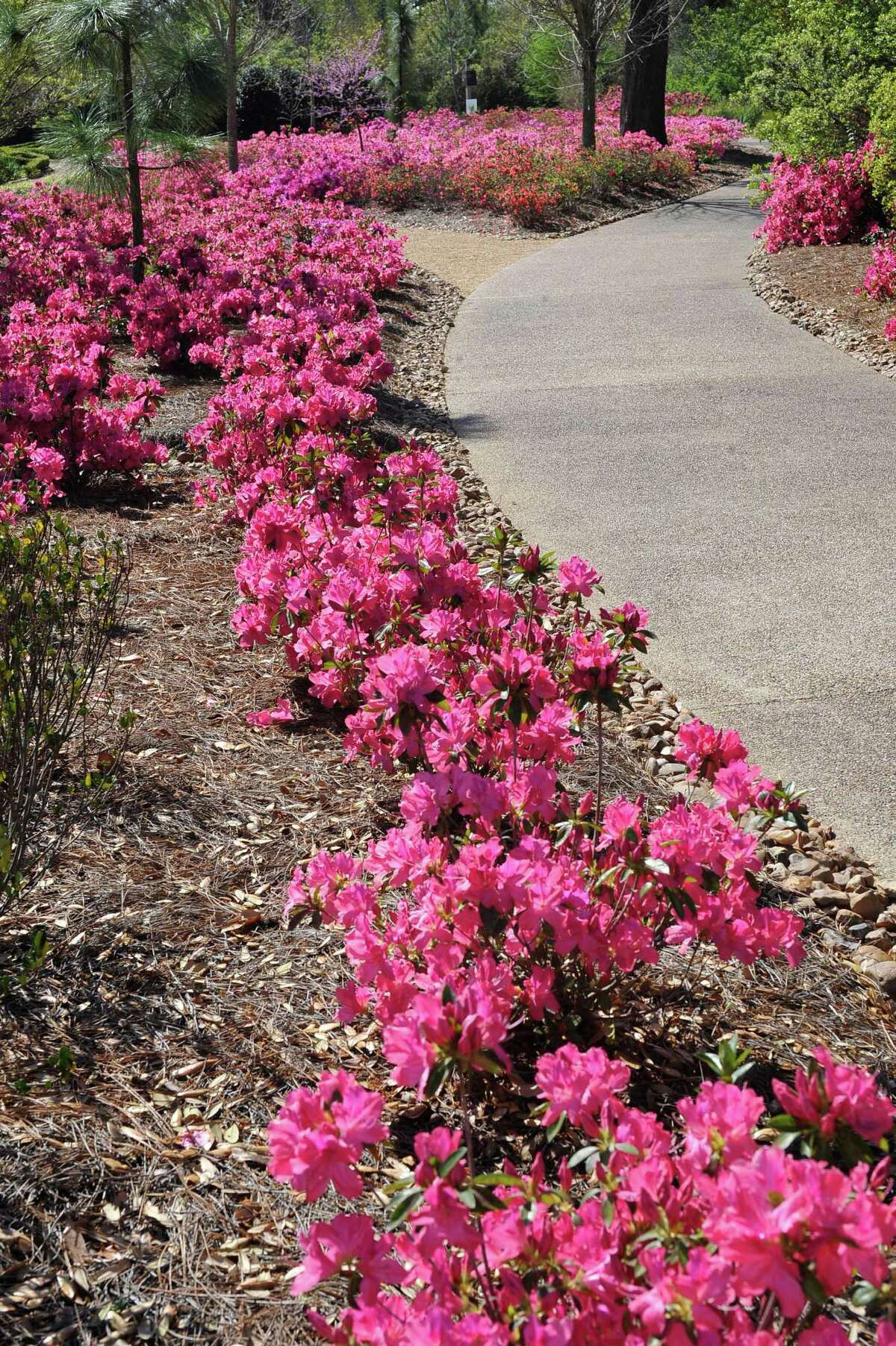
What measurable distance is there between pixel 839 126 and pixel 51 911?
14028mm

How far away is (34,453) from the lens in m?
5.82

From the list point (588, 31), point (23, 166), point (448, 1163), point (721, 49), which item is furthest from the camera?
point (721, 49)

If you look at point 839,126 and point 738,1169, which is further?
point 839,126

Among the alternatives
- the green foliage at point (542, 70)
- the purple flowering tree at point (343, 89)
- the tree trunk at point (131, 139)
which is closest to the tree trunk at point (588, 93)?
the purple flowering tree at point (343, 89)

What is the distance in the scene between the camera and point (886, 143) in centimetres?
1152

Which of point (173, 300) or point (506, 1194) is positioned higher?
point (173, 300)

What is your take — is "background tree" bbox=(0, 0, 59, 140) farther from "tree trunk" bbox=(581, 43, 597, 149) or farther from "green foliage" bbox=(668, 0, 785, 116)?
"green foliage" bbox=(668, 0, 785, 116)

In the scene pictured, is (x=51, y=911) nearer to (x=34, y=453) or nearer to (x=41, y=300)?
(x=34, y=453)

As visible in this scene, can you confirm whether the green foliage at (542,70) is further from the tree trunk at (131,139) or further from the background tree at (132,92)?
the tree trunk at (131,139)

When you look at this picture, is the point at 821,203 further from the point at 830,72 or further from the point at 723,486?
the point at 723,486

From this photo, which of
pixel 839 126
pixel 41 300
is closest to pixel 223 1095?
pixel 41 300

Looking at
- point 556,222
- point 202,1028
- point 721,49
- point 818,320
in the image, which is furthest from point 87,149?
point 721,49

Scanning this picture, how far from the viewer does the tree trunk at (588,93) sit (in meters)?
21.3

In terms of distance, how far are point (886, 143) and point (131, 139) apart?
7.60 metres
